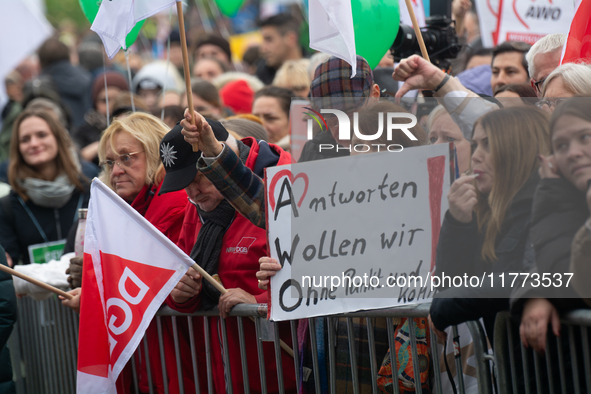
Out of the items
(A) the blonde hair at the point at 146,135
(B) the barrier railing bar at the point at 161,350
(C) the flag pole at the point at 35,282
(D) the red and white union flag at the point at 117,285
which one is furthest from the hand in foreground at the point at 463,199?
(C) the flag pole at the point at 35,282

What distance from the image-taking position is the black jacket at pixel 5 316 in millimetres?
3777

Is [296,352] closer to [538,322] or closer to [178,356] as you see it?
[178,356]

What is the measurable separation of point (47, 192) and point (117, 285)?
2157mm

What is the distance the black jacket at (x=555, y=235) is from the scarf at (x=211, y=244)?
1602 mm

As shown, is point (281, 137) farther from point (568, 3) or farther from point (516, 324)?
point (516, 324)

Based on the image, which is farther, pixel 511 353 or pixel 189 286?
pixel 189 286

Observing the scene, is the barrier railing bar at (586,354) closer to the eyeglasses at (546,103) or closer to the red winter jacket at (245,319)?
the eyeglasses at (546,103)

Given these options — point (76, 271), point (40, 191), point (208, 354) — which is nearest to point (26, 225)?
point (40, 191)

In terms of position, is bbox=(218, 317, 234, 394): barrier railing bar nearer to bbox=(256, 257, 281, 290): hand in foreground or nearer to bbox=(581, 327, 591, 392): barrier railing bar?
bbox=(256, 257, 281, 290): hand in foreground

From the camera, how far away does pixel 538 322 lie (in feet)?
6.65

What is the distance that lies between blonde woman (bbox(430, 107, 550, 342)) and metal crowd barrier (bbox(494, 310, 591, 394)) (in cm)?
11

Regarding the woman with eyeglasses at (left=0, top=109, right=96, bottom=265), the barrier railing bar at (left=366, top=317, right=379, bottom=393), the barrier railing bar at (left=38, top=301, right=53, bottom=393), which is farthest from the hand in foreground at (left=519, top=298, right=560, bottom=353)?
the woman with eyeglasses at (left=0, top=109, right=96, bottom=265)

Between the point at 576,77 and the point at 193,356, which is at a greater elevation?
the point at 576,77

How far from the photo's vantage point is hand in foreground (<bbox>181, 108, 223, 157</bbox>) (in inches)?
118
